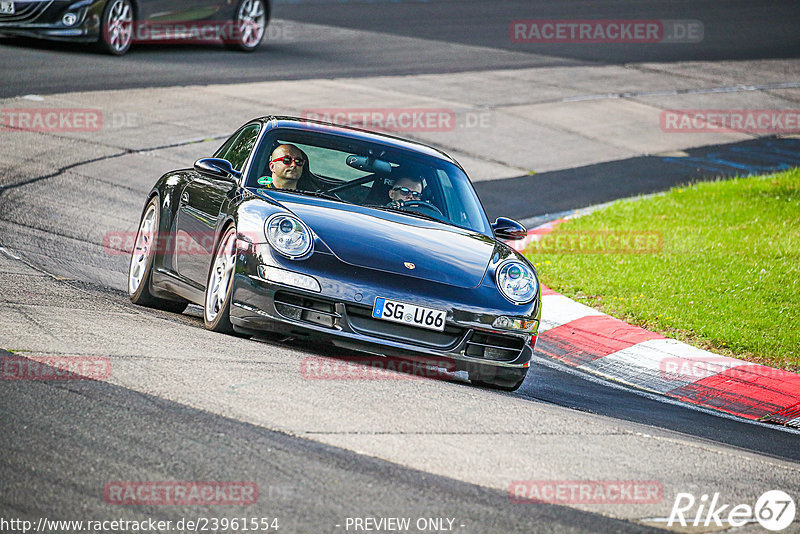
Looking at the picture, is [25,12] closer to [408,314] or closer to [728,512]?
[408,314]

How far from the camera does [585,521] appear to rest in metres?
4.27

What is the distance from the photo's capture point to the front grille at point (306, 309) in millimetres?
6180

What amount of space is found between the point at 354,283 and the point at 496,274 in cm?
96

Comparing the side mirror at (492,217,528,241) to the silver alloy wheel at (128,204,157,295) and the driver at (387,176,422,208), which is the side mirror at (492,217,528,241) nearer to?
the driver at (387,176,422,208)

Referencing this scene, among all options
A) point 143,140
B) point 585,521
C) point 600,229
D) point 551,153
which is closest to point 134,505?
point 585,521

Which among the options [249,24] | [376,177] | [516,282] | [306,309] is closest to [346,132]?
[376,177]

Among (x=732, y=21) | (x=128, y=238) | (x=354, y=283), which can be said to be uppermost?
(x=732, y=21)

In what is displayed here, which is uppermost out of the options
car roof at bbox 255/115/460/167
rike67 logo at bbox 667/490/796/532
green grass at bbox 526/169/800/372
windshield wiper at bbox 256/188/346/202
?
car roof at bbox 255/115/460/167

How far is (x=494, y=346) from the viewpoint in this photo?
6.47 m

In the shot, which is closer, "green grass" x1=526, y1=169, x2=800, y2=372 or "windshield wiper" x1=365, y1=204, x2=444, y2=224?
"windshield wiper" x1=365, y1=204, x2=444, y2=224

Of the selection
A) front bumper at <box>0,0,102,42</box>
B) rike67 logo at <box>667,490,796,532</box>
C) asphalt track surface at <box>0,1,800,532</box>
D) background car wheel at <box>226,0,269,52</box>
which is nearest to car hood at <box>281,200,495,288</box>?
asphalt track surface at <box>0,1,800,532</box>

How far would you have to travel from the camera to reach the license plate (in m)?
6.19

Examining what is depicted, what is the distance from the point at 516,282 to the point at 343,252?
1089 mm

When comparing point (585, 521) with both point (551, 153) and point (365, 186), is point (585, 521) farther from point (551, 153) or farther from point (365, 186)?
point (551, 153)
